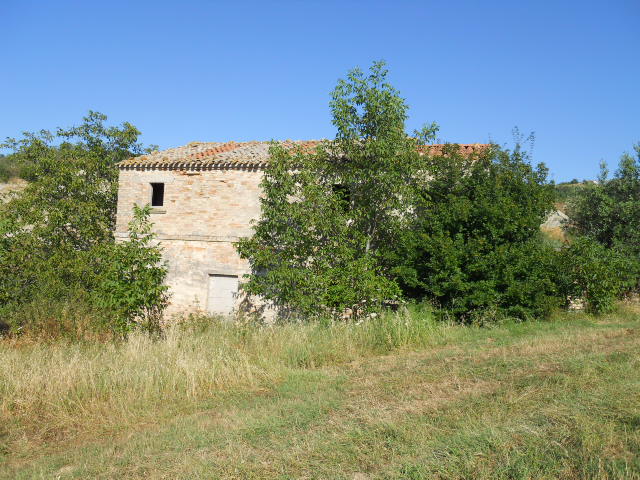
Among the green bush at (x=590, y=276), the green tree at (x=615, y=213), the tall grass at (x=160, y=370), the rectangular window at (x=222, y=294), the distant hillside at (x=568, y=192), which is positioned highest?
the distant hillside at (x=568, y=192)

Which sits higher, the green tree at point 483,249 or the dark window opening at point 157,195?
the dark window opening at point 157,195

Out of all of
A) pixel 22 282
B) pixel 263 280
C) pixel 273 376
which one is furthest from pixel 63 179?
pixel 273 376

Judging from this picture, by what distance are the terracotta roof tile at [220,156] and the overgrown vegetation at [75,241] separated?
190 cm

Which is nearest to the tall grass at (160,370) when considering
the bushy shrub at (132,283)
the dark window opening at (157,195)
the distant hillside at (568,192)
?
the bushy shrub at (132,283)

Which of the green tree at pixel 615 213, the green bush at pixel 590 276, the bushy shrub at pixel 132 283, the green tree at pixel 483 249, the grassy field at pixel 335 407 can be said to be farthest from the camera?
the green tree at pixel 615 213

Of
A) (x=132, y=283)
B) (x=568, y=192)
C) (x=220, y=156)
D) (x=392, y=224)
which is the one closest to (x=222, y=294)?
(x=132, y=283)

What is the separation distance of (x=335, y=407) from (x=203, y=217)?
1023 centimetres

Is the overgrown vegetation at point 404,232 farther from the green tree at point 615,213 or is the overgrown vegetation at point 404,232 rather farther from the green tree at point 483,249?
the green tree at point 615,213

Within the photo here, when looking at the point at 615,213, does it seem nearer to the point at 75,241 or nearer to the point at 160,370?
the point at 160,370

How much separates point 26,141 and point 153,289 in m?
8.43

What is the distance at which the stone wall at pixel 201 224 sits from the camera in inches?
578

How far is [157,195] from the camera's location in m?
16.2

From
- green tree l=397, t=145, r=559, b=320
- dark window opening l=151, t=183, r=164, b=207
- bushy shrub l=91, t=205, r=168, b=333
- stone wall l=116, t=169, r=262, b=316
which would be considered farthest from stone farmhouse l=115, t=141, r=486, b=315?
green tree l=397, t=145, r=559, b=320

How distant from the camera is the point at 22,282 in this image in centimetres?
1459
